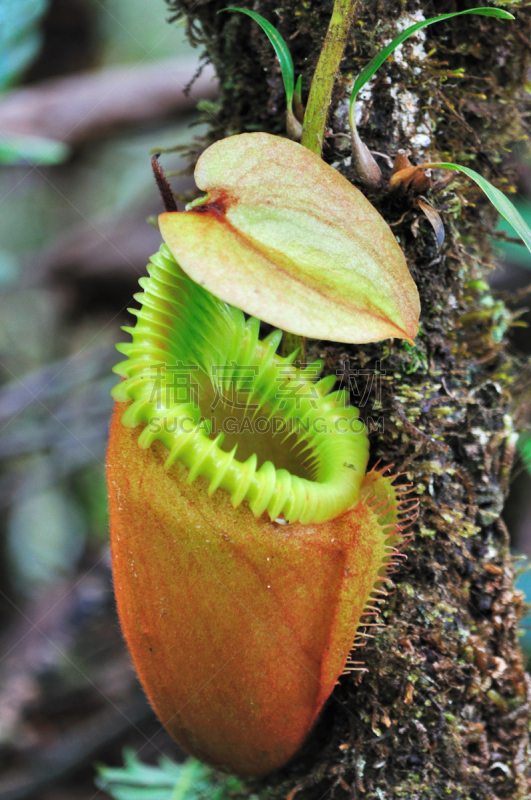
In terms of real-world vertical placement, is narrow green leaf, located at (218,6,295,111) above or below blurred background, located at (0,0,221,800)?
above

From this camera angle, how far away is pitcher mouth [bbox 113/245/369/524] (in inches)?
28.6

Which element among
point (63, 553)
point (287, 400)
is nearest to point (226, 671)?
point (287, 400)

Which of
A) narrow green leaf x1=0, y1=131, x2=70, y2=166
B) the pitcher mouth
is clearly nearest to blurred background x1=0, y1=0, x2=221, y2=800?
narrow green leaf x1=0, y1=131, x2=70, y2=166

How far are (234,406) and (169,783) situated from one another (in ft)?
4.21

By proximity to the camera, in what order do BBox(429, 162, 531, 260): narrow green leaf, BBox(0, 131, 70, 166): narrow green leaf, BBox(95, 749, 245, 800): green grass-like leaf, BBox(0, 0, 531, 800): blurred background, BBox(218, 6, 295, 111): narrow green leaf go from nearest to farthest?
BBox(429, 162, 531, 260): narrow green leaf < BBox(218, 6, 295, 111): narrow green leaf < BBox(95, 749, 245, 800): green grass-like leaf < BBox(0, 131, 70, 166): narrow green leaf < BBox(0, 0, 531, 800): blurred background

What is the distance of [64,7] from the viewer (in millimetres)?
3387

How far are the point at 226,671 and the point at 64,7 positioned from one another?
392 centimetres

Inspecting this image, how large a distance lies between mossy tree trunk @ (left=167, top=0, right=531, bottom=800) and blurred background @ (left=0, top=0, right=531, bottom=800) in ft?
0.84

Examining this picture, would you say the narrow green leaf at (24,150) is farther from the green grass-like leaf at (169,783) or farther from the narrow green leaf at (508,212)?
the green grass-like leaf at (169,783)

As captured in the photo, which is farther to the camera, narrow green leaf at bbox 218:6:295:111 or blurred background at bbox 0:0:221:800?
blurred background at bbox 0:0:221:800

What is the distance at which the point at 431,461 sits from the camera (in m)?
0.95

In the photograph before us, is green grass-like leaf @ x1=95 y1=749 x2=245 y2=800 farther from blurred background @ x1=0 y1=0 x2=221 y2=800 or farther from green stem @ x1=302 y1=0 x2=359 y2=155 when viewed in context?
green stem @ x1=302 y1=0 x2=359 y2=155

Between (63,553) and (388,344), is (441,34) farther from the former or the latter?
(63,553)

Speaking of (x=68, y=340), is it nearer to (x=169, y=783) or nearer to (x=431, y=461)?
(x=169, y=783)
